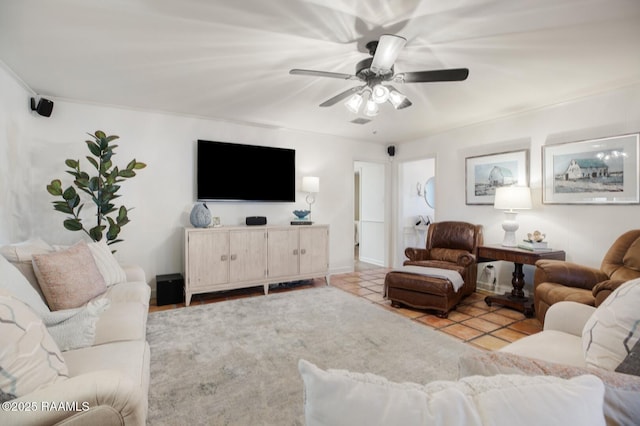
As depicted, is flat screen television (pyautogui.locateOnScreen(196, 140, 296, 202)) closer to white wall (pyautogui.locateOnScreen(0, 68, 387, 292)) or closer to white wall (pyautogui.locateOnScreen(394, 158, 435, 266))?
white wall (pyautogui.locateOnScreen(0, 68, 387, 292))

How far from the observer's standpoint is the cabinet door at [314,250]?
433cm

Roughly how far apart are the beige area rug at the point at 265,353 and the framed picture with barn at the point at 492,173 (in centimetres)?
229

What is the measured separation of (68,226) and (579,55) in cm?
493

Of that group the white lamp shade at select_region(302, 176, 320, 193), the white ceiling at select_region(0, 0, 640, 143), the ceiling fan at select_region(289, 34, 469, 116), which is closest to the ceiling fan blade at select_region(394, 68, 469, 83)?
the ceiling fan at select_region(289, 34, 469, 116)

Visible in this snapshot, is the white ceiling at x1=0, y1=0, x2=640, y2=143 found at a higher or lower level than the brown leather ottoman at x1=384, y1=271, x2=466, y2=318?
higher

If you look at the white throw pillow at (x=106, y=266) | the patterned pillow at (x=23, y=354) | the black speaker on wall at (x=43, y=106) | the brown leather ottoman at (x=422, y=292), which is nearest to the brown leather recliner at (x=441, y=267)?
the brown leather ottoman at (x=422, y=292)

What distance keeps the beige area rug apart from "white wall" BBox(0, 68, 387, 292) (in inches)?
44.8

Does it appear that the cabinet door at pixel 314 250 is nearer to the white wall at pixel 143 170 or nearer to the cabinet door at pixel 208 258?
the white wall at pixel 143 170

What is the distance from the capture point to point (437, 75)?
2.03 meters

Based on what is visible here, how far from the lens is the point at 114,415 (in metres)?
0.86

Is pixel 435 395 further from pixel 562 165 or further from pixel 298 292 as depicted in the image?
pixel 562 165

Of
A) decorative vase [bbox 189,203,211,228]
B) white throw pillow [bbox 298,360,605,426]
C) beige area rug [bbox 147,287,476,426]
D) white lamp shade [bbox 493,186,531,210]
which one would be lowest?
beige area rug [bbox 147,287,476,426]

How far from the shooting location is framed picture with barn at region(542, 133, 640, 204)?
2906 millimetres

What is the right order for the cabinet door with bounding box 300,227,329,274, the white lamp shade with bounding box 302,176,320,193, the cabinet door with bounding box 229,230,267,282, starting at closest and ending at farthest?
the cabinet door with bounding box 229,230,267,282
the cabinet door with bounding box 300,227,329,274
the white lamp shade with bounding box 302,176,320,193
